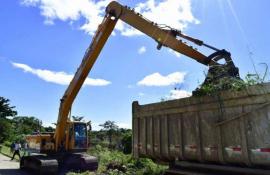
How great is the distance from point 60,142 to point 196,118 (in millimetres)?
13503

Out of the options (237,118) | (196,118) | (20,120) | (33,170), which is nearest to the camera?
(237,118)

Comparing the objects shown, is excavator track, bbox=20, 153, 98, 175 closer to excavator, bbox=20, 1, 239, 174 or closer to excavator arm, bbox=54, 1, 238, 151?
excavator, bbox=20, 1, 239, 174

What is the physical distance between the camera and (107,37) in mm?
15758

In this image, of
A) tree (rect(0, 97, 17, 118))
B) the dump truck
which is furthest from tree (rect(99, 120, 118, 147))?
the dump truck

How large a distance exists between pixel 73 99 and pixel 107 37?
12.9 ft

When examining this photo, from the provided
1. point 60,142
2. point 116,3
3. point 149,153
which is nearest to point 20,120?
point 60,142

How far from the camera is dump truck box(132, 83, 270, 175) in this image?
502cm

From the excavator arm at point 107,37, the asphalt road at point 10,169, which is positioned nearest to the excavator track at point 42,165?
the asphalt road at point 10,169

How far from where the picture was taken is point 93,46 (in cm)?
1631

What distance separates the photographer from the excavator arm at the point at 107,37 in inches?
494

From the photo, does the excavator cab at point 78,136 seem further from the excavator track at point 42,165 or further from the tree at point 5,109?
the tree at point 5,109

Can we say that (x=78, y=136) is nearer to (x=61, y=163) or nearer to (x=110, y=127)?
(x=61, y=163)

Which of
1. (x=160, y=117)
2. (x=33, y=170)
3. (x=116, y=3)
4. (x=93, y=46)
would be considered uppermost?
(x=116, y=3)

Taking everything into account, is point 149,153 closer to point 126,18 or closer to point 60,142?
point 126,18
